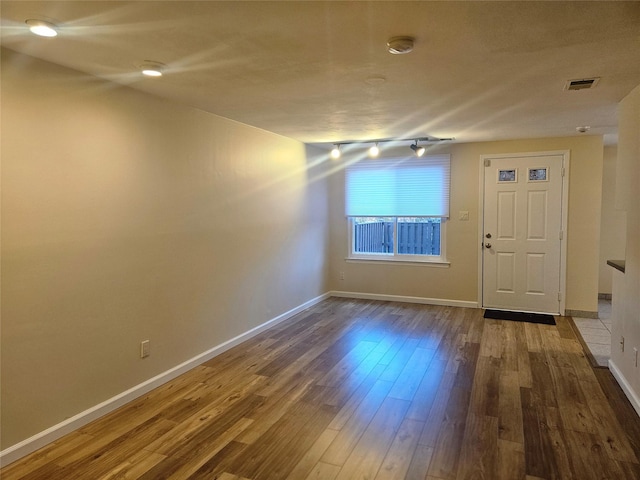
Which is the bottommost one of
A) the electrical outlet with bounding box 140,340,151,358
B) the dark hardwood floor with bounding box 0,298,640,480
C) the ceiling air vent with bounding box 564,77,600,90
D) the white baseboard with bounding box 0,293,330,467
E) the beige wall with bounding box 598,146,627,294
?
the dark hardwood floor with bounding box 0,298,640,480

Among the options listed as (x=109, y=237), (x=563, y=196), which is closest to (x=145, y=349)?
(x=109, y=237)

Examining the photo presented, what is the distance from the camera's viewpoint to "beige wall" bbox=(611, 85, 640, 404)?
290 cm

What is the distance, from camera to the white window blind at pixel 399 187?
573 centimetres

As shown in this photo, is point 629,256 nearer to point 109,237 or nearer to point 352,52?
point 352,52

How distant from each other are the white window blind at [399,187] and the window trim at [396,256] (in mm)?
197

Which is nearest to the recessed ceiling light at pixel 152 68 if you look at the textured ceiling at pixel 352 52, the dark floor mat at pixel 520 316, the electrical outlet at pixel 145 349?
the textured ceiling at pixel 352 52

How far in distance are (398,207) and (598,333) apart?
2.82m

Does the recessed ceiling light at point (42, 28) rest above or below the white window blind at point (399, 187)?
above

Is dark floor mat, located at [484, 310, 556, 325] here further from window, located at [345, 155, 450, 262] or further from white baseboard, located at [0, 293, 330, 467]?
white baseboard, located at [0, 293, 330, 467]

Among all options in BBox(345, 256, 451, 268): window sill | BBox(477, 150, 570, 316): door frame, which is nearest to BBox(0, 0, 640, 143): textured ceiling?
BBox(477, 150, 570, 316): door frame

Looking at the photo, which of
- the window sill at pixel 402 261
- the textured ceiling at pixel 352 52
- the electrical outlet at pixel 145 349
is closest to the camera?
the textured ceiling at pixel 352 52

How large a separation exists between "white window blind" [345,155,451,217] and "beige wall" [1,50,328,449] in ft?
6.84

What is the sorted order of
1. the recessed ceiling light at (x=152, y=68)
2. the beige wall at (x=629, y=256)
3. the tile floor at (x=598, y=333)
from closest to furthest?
the recessed ceiling light at (x=152, y=68) → the beige wall at (x=629, y=256) → the tile floor at (x=598, y=333)

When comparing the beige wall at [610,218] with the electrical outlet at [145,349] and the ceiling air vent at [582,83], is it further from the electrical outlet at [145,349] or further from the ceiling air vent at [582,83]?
the electrical outlet at [145,349]
